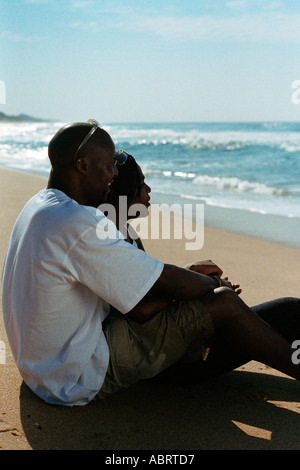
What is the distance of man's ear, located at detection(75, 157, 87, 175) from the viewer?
251cm

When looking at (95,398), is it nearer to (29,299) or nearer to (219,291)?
(29,299)

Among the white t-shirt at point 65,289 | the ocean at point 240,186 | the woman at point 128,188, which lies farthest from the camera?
the ocean at point 240,186

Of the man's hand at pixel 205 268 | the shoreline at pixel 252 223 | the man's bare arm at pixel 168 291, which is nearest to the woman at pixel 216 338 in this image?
the man's hand at pixel 205 268

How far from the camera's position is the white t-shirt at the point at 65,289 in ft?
7.70

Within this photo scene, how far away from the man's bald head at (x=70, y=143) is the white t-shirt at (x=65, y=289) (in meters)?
0.15

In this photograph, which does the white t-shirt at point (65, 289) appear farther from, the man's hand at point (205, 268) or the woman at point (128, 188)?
the woman at point (128, 188)

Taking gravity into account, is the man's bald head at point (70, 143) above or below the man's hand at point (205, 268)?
above

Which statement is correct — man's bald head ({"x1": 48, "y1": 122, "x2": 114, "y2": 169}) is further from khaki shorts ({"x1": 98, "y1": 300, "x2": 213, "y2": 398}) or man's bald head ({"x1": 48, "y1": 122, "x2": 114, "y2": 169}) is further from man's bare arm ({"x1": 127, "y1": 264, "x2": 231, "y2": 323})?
khaki shorts ({"x1": 98, "y1": 300, "x2": 213, "y2": 398})

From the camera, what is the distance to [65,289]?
2.44 metres

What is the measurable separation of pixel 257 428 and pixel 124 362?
69cm

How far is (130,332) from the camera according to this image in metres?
2.66

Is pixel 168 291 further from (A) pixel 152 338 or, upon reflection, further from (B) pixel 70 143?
(B) pixel 70 143

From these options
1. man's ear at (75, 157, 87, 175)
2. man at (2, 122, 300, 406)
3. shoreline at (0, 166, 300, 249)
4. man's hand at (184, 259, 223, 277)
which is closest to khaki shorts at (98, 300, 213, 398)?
man at (2, 122, 300, 406)
